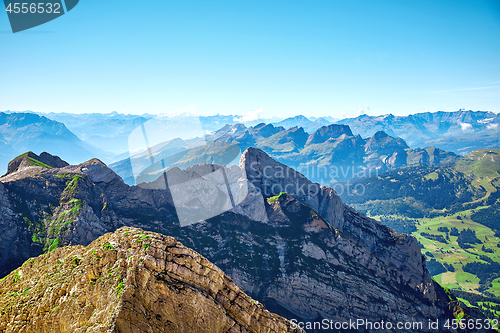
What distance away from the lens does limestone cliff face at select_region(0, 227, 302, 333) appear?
60.8ft

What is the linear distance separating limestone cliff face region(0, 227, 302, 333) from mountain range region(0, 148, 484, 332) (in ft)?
163

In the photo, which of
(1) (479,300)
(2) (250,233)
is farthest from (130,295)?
(1) (479,300)

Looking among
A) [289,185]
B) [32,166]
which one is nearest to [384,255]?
[289,185]

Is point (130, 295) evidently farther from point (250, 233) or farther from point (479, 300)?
point (479, 300)

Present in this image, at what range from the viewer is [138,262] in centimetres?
1975

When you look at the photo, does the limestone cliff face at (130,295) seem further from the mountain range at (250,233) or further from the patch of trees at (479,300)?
the patch of trees at (479,300)

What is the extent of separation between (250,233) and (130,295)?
82973mm

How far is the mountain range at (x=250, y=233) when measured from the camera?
67.4 meters

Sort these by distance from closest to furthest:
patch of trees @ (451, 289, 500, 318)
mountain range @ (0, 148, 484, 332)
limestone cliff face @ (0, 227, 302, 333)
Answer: limestone cliff face @ (0, 227, 302, 333) < mountain range @ (0, 148, 484, 332) < patch of trees @ (451, 289, 500, 318)

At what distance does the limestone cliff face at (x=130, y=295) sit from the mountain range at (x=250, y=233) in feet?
163

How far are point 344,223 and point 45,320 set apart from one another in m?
112

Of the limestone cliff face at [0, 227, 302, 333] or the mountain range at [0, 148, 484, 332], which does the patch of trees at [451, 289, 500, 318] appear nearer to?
the mountain range at [0, 148, 484, 332]

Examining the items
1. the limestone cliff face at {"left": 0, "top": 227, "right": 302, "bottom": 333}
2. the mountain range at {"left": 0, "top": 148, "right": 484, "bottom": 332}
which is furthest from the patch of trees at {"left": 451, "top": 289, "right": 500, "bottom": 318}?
the limestone cliff face at {"left": 0, "top": 227, "right": 302, "bottom": 333}

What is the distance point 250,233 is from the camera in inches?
3907
